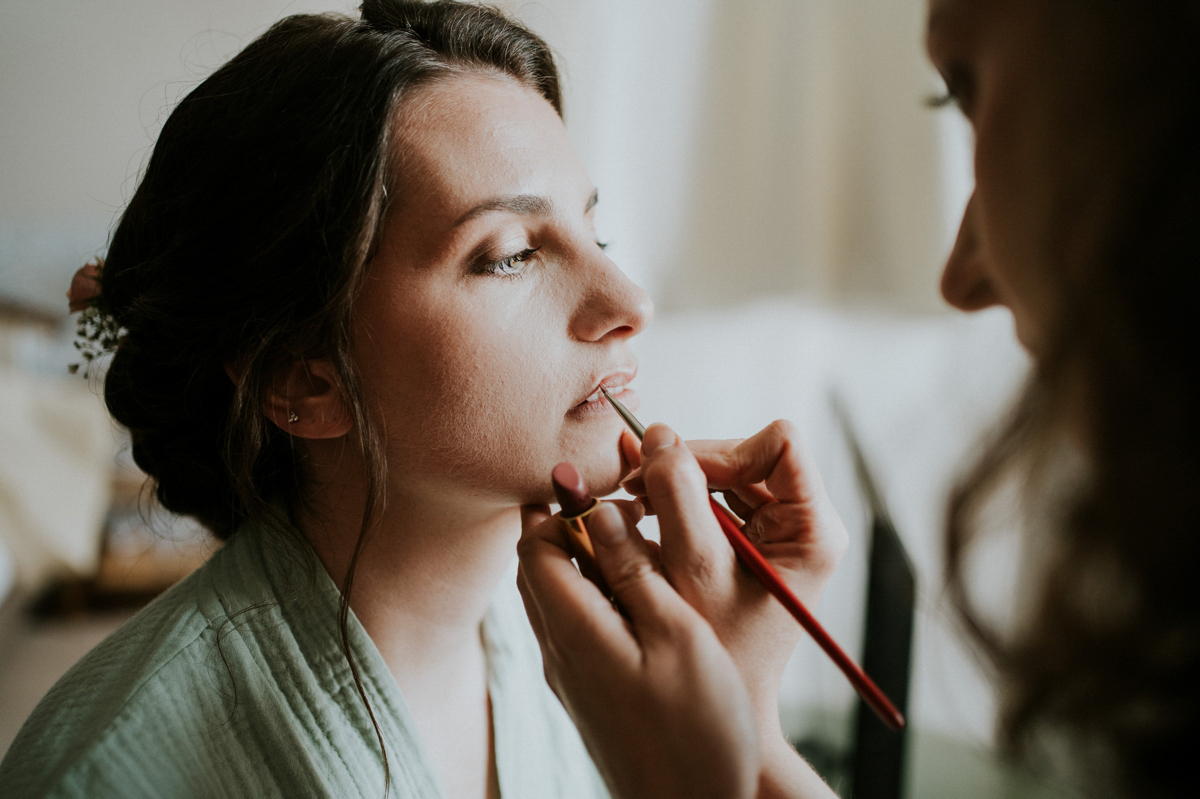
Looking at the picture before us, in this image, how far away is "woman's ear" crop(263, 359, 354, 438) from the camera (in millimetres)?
873

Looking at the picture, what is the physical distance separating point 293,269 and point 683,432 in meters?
1.19

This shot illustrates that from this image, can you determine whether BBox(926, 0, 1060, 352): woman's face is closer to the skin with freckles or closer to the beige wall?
the skin with freckles

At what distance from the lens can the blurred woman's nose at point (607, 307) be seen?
0.84 metres

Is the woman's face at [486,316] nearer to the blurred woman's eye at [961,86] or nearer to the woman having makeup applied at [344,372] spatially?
the woman having makeup applied at [344,372]

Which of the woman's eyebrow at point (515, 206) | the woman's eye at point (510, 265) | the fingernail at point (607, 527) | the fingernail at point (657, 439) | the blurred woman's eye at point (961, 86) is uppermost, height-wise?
the blurred woman's eye at point (961, 86)

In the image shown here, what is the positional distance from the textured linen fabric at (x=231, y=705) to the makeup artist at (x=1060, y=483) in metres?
0.37

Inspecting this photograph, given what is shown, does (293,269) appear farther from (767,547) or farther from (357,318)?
(767,547)

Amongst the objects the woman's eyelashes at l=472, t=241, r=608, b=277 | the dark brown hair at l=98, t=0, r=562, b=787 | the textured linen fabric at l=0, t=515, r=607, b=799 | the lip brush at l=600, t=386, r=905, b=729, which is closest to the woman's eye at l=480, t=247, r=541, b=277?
the woman's eyelashes at l=472, t=241, r=608, b=277

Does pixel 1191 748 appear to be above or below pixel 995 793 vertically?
above

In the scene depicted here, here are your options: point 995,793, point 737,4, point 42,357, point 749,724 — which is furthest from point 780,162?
point 42,357


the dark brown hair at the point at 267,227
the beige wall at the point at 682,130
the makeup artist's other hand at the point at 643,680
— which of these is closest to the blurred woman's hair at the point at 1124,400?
the makeup artist's other hand at the point at 643,680

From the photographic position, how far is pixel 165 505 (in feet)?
3.55

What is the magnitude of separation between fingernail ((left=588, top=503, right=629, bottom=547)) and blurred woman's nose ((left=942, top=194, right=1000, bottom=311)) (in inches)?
15.1

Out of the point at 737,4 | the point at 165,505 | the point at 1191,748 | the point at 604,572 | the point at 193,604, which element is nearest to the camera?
the point at 1191,748
